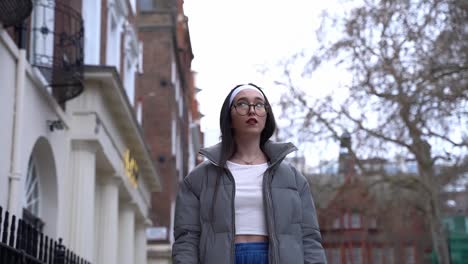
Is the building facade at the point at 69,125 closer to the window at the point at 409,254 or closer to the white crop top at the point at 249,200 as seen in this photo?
the white crop top at the point at 249,200

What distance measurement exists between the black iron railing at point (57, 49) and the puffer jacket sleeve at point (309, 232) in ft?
33.8

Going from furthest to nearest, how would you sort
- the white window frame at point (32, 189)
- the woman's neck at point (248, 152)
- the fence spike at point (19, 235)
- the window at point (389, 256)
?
1. the window at point (389, 256)
2. the white window frame at point (32, 189)
3. the fence spike at point (19, 235)
4. the woman's neck at point (248, 152)

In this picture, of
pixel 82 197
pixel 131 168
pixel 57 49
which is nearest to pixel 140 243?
pixel 131 168

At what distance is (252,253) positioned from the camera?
421cm

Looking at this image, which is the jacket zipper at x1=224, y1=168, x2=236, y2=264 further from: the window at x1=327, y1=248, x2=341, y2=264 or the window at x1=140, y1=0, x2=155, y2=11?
the window at x1=327, y1=248, x2=341, y2=264

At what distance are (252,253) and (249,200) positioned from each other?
279 mm

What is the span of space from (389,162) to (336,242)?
42.6 meters

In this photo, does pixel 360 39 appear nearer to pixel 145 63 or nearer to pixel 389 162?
pixel 389 162

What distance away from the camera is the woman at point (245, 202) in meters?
4.22

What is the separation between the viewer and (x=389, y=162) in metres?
31.2

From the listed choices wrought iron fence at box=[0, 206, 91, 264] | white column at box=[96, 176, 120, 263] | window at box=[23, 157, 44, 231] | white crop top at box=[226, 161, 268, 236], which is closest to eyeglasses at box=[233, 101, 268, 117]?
white crop top at box=[226, 161, 268, 236]

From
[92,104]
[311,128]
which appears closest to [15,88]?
[92,104]

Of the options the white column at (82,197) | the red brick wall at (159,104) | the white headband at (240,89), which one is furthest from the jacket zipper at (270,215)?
the red brick wall at (159,104)

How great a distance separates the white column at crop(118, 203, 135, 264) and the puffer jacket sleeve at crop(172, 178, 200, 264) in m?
20.8
